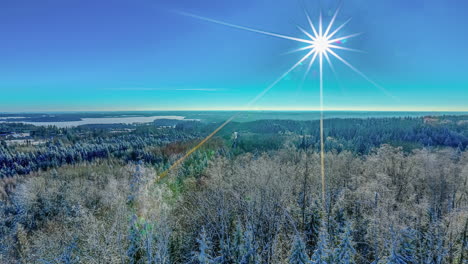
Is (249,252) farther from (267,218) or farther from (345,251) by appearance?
(345,251)

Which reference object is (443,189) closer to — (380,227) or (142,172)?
(380,227)

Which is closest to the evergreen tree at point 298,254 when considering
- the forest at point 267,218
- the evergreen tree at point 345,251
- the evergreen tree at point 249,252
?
the forest at point 267,218

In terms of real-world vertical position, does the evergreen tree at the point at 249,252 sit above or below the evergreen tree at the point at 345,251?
below

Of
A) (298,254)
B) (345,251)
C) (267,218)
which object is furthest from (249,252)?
(345,251)

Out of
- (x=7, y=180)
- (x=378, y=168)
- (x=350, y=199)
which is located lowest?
(x=7, y=180)

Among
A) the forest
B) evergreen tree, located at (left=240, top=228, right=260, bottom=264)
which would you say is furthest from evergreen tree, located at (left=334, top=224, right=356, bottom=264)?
evergreen tree, located at (left=240, top=228, right=260, bottom=264)

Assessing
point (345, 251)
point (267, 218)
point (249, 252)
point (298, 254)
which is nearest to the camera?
point (345, 251)

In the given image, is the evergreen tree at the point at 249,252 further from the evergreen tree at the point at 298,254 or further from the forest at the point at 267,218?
the evergreen tree at the point at 298,254

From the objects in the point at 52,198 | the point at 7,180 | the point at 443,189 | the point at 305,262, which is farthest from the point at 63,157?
the point at 443,189

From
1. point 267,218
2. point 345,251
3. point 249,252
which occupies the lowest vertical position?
point 249,252

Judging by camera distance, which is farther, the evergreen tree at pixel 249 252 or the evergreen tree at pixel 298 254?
the evergreen tree at pixel 249 252

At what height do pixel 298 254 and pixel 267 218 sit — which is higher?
pixel 298 254
